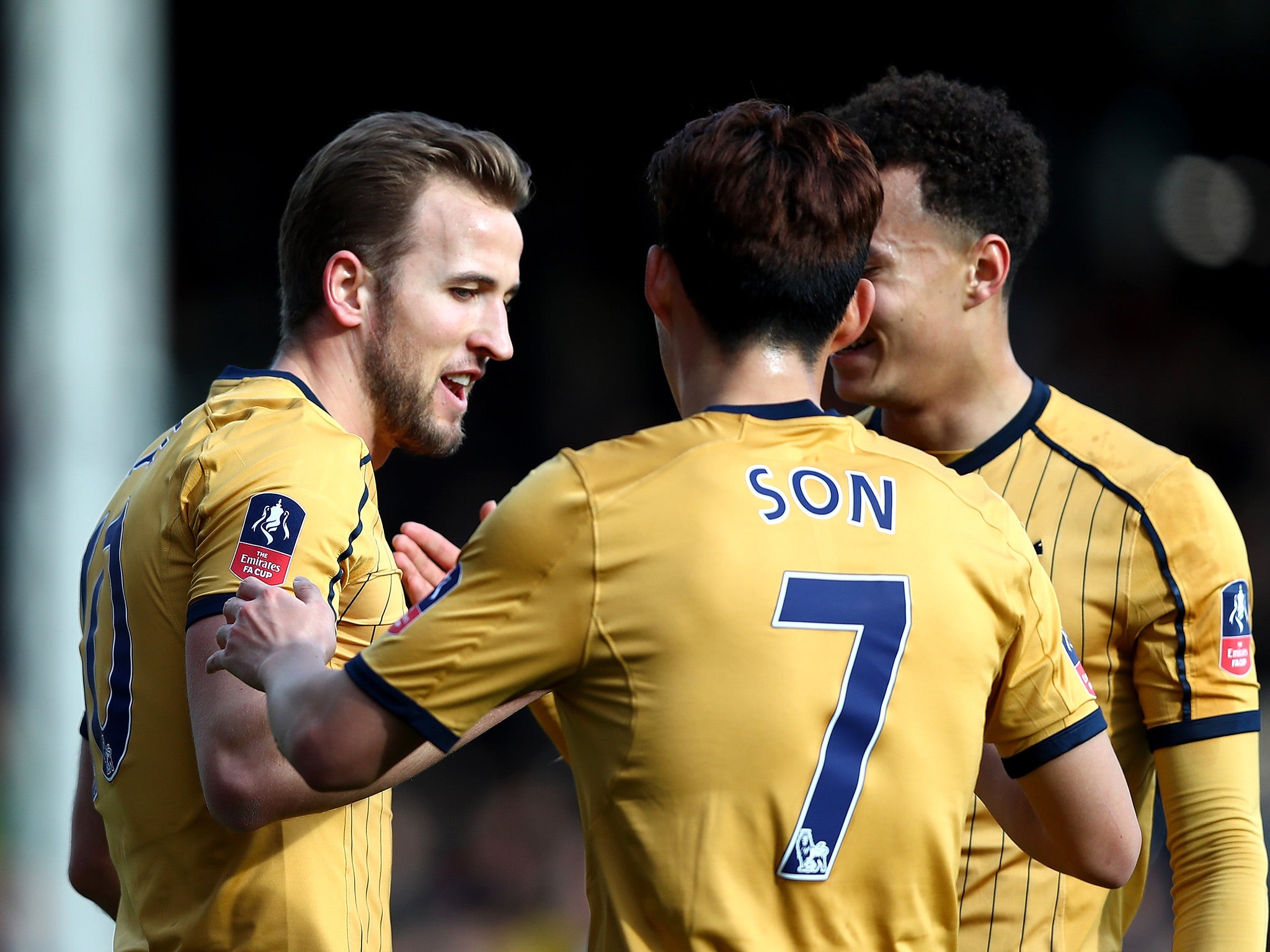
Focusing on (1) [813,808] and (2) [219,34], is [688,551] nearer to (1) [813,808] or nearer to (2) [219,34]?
(1) [813,808]

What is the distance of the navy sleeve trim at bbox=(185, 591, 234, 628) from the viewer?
75.5 inches

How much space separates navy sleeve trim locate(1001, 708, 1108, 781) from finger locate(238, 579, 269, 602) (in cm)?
96

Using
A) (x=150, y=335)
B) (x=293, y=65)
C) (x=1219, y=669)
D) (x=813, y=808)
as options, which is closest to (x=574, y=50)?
(x=293, y=65)

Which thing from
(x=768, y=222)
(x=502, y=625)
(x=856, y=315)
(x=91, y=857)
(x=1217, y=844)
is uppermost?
(x=768, y=222)

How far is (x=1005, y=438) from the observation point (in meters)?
2.50

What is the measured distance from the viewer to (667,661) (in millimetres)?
1515

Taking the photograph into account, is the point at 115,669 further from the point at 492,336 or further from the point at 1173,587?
the point at 1173,587

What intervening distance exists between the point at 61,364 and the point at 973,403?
4.21 metres

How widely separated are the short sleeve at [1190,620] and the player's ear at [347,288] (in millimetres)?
1436

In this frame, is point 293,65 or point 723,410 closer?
point 723,410

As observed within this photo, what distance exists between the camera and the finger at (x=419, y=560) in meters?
2.31

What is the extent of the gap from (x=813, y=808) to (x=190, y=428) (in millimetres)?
1174

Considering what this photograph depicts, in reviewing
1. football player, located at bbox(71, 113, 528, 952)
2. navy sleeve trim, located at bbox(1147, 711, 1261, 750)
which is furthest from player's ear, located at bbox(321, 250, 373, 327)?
navy sleeve trim, located at bbox(1147, 711, 1261, 750)

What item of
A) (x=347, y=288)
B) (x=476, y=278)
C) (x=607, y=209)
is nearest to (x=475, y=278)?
(x=476, y=278)
